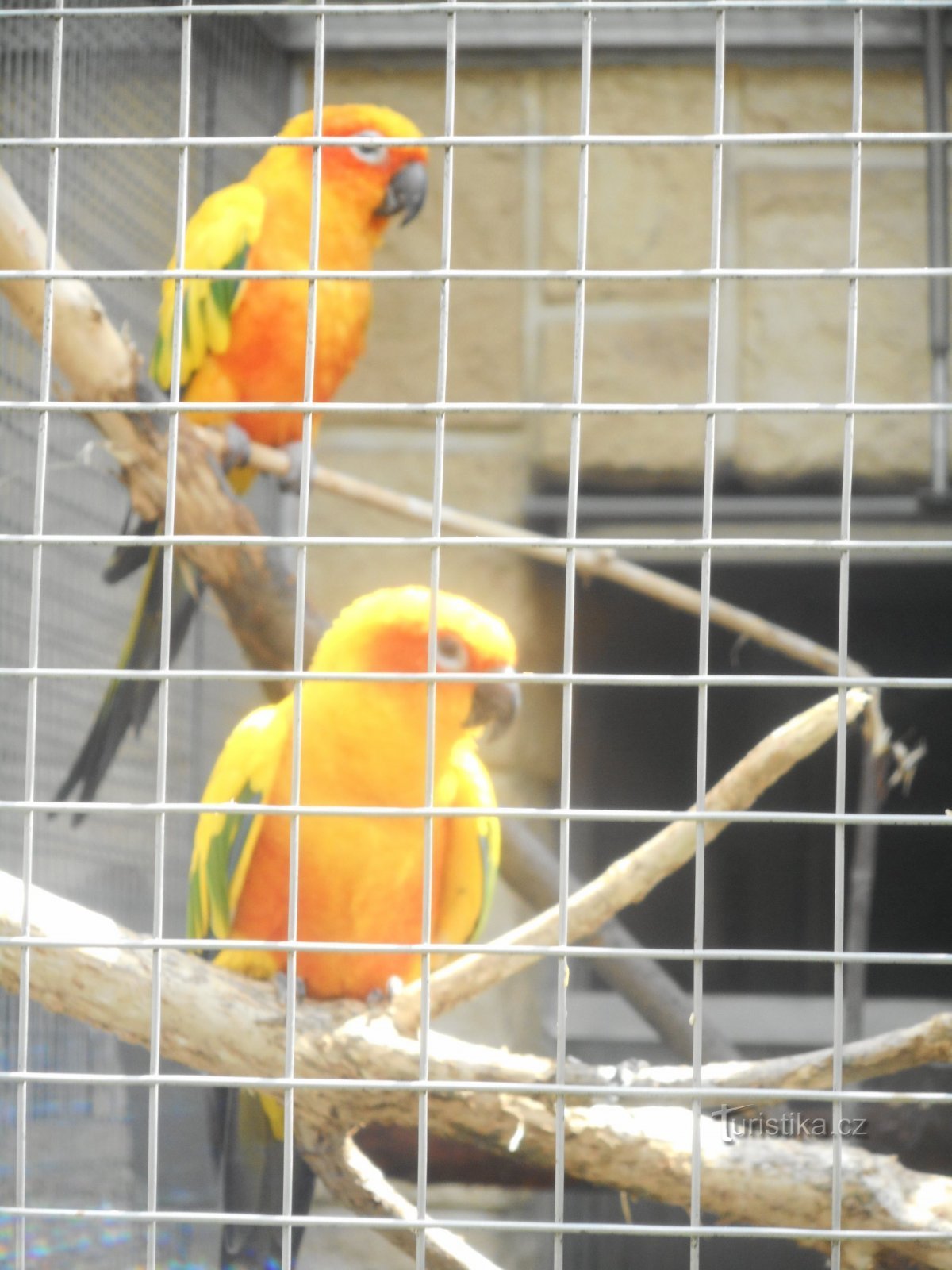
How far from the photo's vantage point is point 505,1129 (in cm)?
80

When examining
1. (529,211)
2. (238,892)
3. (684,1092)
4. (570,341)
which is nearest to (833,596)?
(570,341)

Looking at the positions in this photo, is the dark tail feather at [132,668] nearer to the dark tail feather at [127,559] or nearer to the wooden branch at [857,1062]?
the dark tail feather at [127,559]

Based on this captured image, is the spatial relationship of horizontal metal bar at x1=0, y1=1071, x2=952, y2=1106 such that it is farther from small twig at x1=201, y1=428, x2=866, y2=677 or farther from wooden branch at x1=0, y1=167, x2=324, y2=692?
small twig at x1=201, y1=428, x2=866, y2=677

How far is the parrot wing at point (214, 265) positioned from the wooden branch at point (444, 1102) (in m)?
0.73

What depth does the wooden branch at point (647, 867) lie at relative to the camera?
30.0 inches

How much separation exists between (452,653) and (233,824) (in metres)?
0.23

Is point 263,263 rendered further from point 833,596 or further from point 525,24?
point 833,596

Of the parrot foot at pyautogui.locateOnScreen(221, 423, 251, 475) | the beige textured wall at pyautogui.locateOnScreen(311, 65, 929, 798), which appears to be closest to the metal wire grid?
the parrot foot at pyautogui.locateOnScreen(221, 423, 251, 475)

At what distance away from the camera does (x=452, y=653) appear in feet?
3.51

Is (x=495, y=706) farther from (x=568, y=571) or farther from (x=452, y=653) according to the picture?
(x=568, y=571)

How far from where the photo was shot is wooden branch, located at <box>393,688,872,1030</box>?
761 mm

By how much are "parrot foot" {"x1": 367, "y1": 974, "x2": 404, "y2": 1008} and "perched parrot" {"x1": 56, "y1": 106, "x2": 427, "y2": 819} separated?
363mm

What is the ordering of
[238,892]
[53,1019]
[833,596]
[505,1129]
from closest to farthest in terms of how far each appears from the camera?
[505,1129]
[238,892]
[53,1019]
[833,596]

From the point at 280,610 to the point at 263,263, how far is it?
0.40 metres
